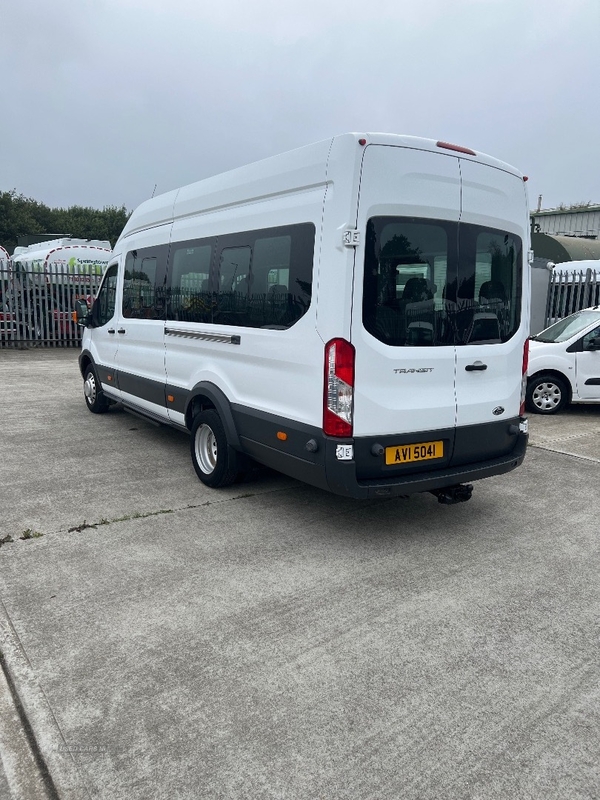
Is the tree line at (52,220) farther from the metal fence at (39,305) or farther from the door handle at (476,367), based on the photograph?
the door handle at (476,367)

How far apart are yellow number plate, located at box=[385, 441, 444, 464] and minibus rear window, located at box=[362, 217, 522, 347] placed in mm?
691

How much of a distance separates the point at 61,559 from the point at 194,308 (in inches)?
101

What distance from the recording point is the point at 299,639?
312cm

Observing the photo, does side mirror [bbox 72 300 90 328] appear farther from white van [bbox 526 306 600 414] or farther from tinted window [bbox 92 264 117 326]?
white van [bbox 526 306 600 414]

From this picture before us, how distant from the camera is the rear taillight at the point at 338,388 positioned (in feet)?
12.6

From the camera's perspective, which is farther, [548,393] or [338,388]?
[548,393]

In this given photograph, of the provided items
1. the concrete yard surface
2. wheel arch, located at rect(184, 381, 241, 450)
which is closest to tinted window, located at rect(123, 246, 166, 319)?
wheel arch, located at rect(184, 381, 241, 450)

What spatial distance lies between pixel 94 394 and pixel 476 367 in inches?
226

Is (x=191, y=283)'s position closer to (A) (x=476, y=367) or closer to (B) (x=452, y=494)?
(A) (x=476, y=367)

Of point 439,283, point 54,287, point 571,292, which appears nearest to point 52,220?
point 54,287

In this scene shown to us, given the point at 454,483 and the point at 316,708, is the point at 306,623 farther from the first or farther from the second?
the point at 454,483

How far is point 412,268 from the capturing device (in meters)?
4.04

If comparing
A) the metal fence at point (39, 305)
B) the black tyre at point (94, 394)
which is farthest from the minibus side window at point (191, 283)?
the metal fence at point (39, 305)

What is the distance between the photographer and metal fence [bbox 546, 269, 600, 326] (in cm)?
1262
